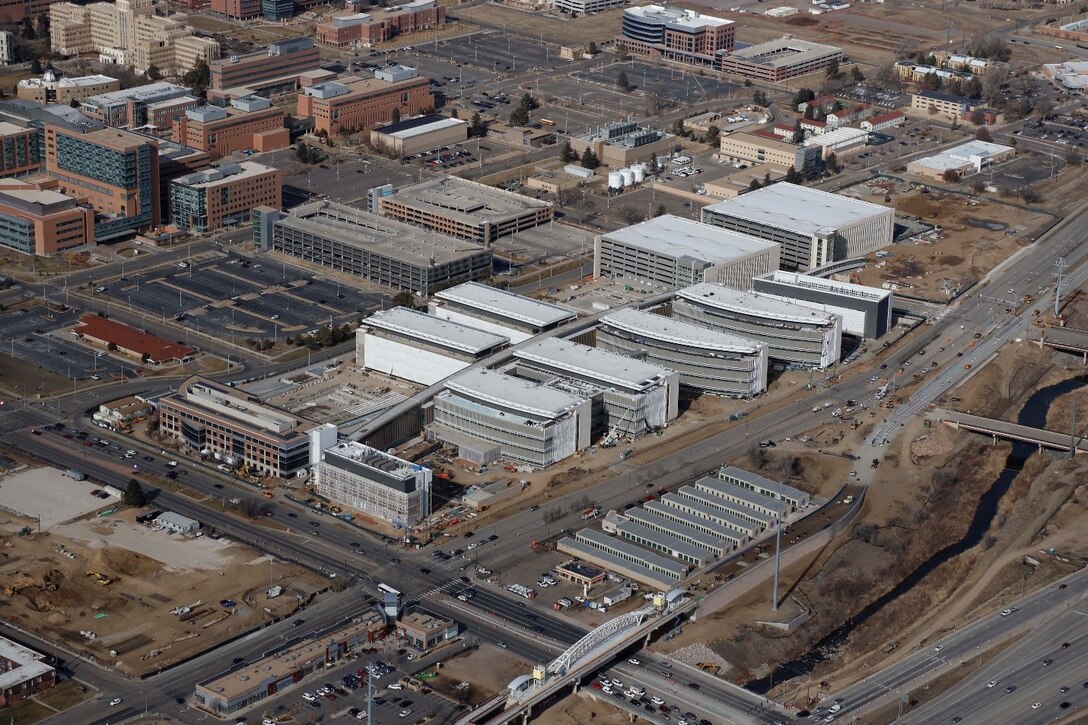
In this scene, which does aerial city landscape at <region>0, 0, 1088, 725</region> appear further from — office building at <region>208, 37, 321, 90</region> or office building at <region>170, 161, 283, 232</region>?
office building at <region>208, 37, 321, 90</region>

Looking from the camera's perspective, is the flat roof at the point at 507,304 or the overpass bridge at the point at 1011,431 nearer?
the overpass bridge at the point at 1011,431

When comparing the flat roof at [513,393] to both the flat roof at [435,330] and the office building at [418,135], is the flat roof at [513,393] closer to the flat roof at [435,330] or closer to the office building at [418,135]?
the flat roof at [435,330]

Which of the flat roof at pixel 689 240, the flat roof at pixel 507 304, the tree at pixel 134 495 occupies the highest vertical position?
the flat roof at pixel 689 240

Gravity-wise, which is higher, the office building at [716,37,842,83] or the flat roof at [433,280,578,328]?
the office building at [716,37,842,83]

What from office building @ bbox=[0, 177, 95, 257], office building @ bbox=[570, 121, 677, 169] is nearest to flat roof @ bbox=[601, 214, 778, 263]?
office building @ bbox=[570, 121, 677, 169]

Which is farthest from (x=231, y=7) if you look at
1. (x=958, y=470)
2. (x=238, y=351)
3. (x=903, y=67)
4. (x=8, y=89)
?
(x=958, y=470)

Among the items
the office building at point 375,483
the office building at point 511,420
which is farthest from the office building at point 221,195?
the office building at point 375,483
